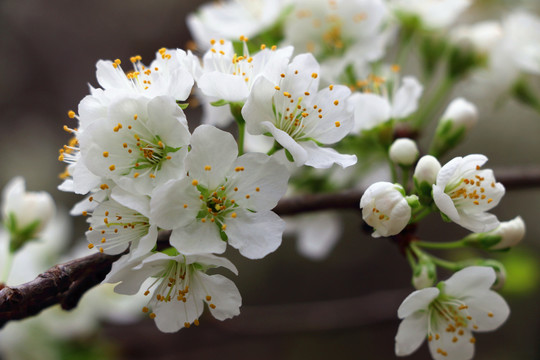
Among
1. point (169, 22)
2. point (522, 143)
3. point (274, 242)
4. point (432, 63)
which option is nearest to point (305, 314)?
point (432, 63)

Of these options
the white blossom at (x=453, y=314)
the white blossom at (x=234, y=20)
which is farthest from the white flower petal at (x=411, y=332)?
the white blossom at (x=234, y=20)

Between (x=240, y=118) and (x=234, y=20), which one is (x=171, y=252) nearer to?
(x=240, y=118)

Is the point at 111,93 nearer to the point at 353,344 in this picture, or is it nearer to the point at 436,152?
the point at 436,152

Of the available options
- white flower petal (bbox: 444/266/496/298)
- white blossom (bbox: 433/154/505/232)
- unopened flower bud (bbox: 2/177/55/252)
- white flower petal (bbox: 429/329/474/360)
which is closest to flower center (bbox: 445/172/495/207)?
white blossom (bbox: 433/154/505/232)

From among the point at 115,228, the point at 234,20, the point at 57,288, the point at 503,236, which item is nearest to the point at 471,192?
the point at 503,236

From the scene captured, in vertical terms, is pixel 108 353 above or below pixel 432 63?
below

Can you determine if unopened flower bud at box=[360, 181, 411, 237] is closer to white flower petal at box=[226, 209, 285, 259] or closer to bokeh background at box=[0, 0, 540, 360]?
white flower petal at box=[226, 209, 285, 259]

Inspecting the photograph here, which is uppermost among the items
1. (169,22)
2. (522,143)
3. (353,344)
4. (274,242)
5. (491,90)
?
(274,242)
